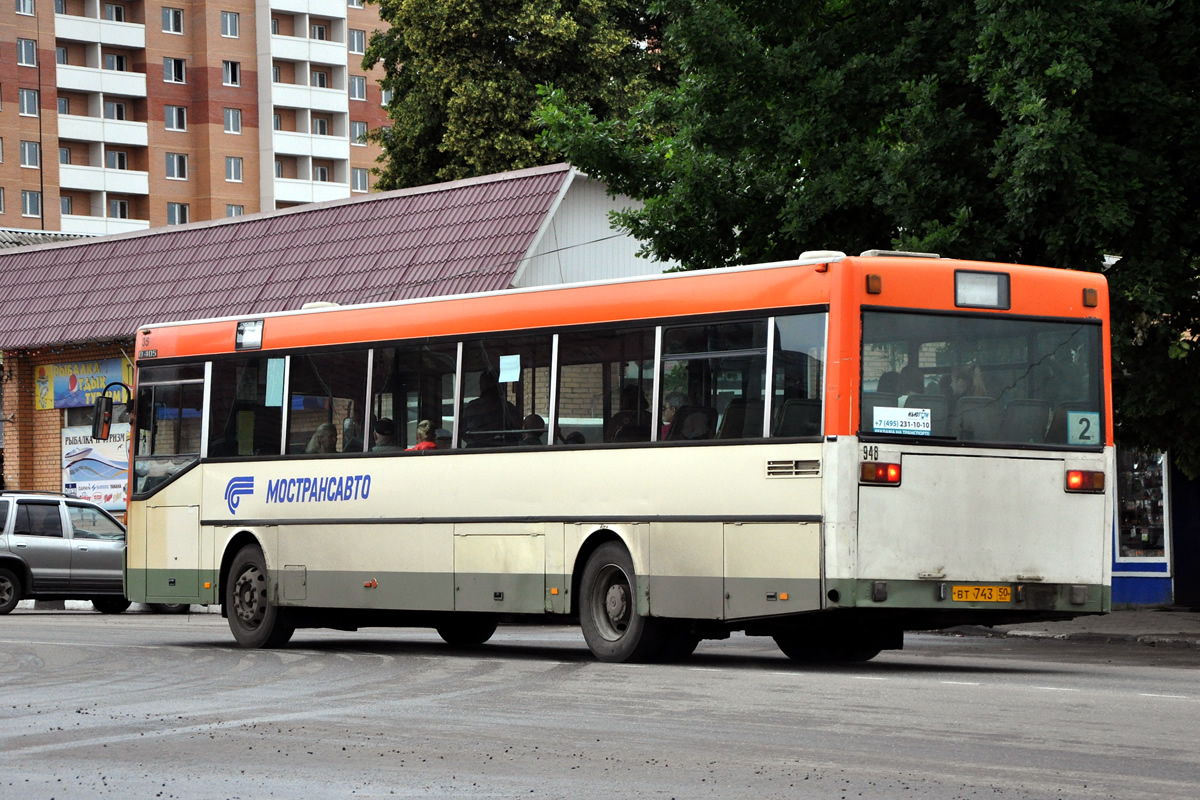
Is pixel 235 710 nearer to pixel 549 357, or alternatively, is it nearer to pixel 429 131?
pixel 549 357

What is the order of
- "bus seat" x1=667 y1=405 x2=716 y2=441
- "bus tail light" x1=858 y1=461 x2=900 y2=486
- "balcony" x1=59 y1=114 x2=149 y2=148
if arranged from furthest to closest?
"balcony" x1=59 y1=114 x2=149 y2=148, "bus seat" x1=667 y1=405 x2=716 y2=441, "bus tail light" x1=858 y1=461 x2=900 y2=486

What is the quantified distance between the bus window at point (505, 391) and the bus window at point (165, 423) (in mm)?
3638

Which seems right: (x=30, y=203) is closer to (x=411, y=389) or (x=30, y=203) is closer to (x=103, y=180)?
(x=103, y=180)

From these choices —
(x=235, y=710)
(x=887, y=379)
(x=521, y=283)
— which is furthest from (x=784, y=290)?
(x=521, y=283)

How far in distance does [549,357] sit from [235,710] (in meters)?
4.90

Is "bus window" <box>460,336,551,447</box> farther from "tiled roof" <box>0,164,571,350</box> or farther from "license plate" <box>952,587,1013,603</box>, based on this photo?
"tiled roof" <box>0,164,571,350</box>

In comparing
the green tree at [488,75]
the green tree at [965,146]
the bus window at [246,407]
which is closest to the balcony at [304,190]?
the green tree at [488,75]

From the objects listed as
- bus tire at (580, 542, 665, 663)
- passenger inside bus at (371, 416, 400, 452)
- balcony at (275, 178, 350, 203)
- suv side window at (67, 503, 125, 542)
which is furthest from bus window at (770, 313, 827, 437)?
balcony at (275, 178, 350, 203)

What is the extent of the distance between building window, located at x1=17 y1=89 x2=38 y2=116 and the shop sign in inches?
2153

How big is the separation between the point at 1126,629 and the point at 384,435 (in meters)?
8.18

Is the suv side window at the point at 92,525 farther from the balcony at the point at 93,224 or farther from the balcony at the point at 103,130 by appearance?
the balcony at the point at 103,130

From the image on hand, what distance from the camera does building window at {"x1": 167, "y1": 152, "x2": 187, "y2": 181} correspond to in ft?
309

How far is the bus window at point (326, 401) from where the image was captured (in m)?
17.4

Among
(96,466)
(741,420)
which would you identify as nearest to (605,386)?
(741,420)
